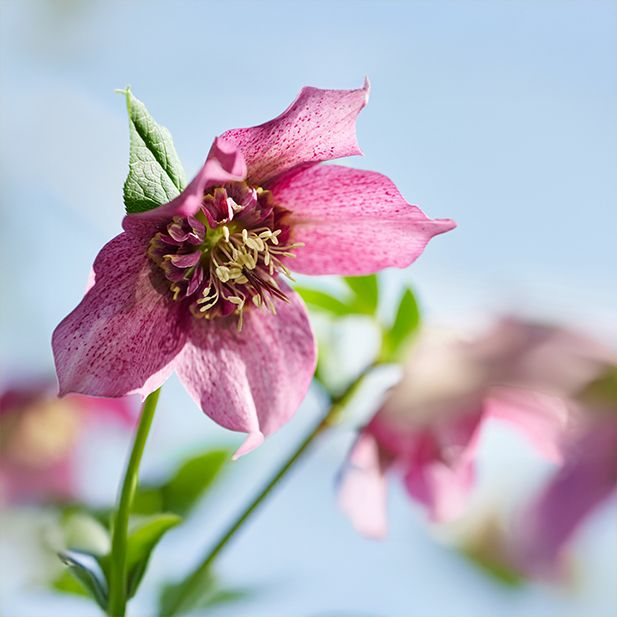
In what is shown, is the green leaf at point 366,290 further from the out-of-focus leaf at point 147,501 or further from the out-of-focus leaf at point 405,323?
the out-of-focus leaf at point 147,501

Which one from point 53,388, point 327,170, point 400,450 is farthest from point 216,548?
point 53,388

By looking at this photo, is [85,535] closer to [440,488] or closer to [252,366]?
[252,366]

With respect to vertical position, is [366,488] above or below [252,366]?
below

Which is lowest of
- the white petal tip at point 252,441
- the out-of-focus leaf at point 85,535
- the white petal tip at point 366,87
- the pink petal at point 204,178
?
the out-of-focus leaf at point 85,535

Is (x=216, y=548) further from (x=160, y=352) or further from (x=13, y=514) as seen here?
(x=13, y=514)

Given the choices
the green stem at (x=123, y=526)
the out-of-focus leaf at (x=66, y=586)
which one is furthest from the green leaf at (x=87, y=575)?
the out-of-focus leaf at (x=66, y=586)

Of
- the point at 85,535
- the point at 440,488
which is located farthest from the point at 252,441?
the point at 440,488
